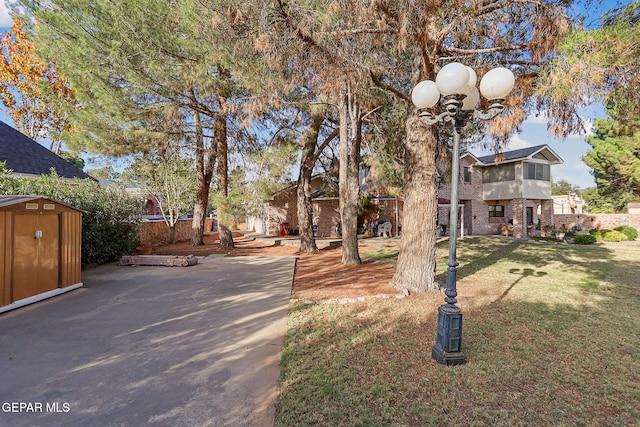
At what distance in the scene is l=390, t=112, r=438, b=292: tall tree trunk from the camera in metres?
5.94

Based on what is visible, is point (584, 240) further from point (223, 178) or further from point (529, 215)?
point (223, 178)

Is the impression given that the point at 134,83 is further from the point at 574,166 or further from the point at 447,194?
the point at 574,166

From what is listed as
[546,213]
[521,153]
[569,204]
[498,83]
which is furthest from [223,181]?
[569,204]

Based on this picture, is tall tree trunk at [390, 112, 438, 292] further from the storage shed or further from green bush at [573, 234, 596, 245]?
green bush at [573, 234, 596, 245]

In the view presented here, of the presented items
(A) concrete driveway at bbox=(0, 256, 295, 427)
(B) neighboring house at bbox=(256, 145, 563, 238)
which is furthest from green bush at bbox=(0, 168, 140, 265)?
(B) neighboring house at bbox=(256, 145, 563, 238)

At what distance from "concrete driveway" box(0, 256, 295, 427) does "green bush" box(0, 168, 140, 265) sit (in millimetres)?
3243

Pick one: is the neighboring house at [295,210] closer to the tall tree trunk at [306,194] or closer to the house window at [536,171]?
the tall tree trunk at [306,194]

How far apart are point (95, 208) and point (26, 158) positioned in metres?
5.02

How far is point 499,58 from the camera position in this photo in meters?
6.69

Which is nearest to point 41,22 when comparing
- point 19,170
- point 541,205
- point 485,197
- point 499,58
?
point 19,170

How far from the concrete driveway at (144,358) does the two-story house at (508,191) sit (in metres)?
18.0

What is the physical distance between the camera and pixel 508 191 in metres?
20.0

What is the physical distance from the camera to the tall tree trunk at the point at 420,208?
594 centimetres

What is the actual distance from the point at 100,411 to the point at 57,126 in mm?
22435
